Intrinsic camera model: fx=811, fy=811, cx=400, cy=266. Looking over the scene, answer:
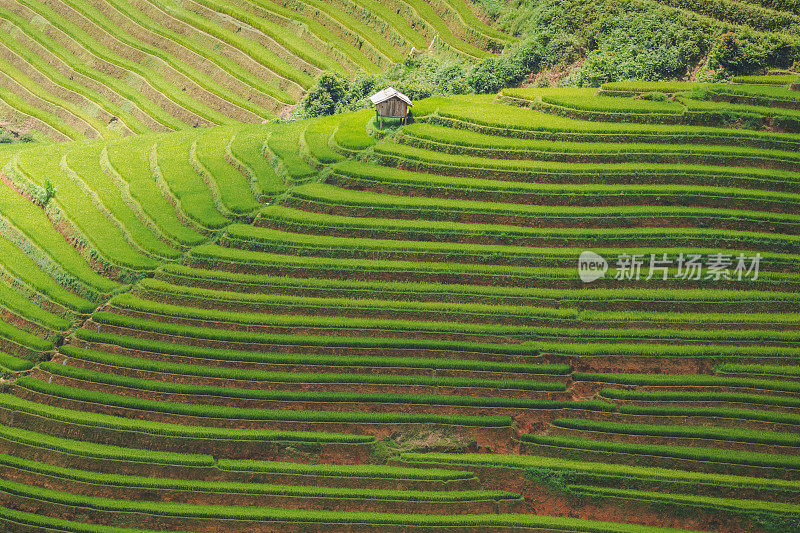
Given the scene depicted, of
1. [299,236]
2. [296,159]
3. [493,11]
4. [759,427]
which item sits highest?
[493,11]

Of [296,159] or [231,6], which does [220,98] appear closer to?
[231,6]

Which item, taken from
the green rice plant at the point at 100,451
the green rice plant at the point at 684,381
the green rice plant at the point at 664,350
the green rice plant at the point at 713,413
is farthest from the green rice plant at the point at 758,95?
the green rice plant at the point at 100,451

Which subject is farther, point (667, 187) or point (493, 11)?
point (493, 11)

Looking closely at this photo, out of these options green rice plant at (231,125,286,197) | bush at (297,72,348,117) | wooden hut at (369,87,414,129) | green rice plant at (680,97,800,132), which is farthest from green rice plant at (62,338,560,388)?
bush at (297,72,348,117)

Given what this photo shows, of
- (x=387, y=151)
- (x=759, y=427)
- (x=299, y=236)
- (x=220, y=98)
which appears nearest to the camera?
(x=759, y=427)

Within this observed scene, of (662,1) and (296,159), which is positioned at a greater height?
(662,1)

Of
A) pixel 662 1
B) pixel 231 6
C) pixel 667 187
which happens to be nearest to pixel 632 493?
pixel 667 187

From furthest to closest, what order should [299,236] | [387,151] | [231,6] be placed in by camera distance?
[231,6], [387,151], [299,236]

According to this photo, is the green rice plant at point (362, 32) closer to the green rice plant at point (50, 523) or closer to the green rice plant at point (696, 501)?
the green rice plant at point (696, 501)
